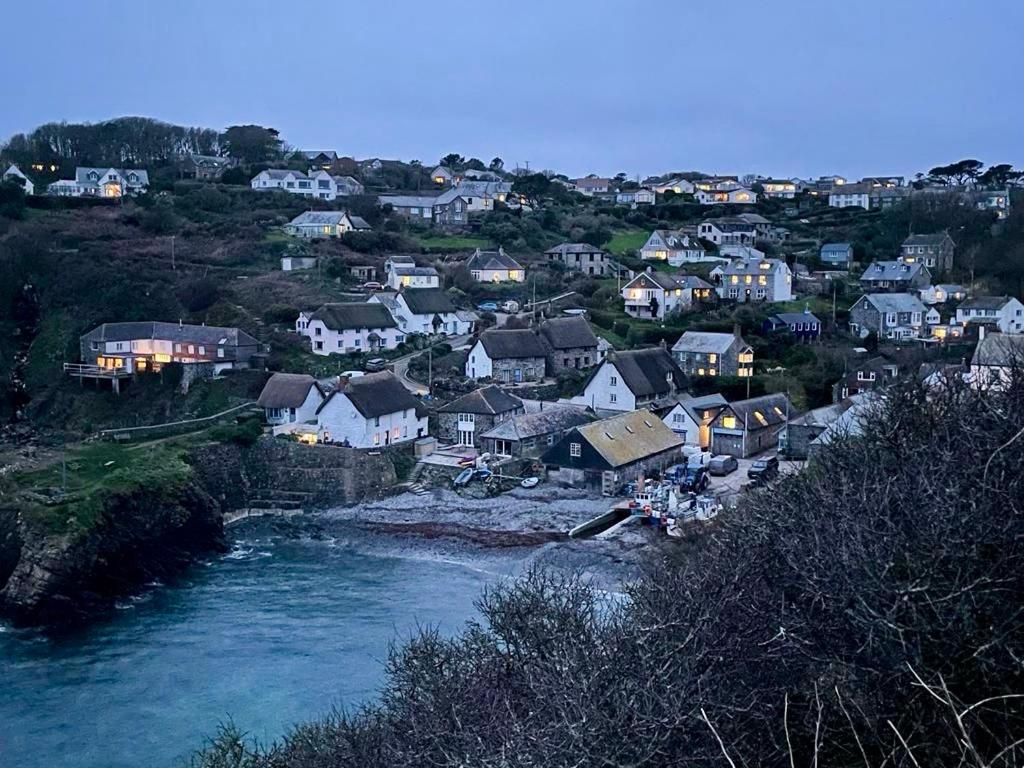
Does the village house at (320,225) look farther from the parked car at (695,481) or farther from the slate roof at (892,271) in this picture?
the parked car at (695,481)

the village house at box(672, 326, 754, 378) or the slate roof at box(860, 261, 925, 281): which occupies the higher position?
the slate roof at box(860, 261, 925, 281)

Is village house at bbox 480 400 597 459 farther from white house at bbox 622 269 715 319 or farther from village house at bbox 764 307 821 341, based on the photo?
white house at bbox 622 269 715 319

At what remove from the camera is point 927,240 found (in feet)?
172

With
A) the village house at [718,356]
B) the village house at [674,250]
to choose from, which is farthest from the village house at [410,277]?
the village house at [718,356]

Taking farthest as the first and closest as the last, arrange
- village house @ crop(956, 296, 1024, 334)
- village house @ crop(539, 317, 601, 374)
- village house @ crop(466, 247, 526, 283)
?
village house @ crop(466, 247, 526, 283), village house @ crop(956, 296, 1024, 334), village house @ crop(539, 317, 601, 374)

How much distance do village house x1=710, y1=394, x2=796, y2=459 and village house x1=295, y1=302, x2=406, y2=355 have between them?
14.2 m

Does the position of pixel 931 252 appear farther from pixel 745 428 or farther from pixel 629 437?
pixel 629 437

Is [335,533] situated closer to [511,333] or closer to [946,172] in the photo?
[511,333]

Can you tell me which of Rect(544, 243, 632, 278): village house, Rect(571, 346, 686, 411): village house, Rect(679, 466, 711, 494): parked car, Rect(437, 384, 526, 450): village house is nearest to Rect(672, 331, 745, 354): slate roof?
Rect(571, 346, 686, 411): village house

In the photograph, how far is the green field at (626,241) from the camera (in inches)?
2256

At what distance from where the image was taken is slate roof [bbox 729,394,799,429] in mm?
30141

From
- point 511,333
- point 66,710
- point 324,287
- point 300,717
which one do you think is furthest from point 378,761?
point 324,287

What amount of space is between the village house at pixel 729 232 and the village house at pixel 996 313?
55.8 ft

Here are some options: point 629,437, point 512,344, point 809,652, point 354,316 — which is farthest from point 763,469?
point 809,652
